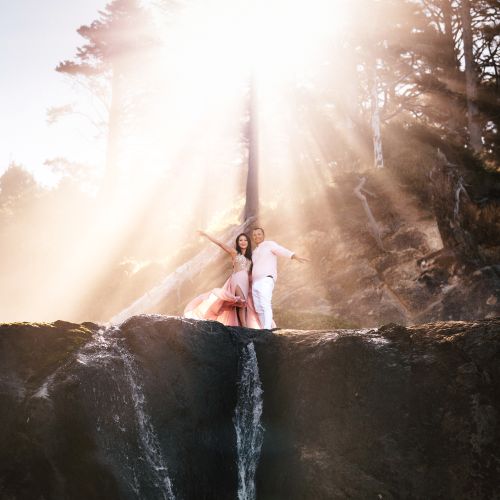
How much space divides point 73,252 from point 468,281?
22.4 m

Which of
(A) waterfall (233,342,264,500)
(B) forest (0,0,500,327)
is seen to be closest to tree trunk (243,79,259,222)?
(B) forest (0,0,500,327)

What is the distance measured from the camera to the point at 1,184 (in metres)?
A: 49.6

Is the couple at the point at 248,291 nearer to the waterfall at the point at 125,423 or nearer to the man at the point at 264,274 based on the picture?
the man at the point at 264,274

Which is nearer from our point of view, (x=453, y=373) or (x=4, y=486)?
(x=4, y=486)

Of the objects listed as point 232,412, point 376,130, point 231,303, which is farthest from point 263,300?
point 376,130

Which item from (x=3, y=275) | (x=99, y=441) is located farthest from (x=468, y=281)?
(x=3, y=275)

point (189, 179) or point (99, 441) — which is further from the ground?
point (189, 179)

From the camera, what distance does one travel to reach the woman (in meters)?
8.48

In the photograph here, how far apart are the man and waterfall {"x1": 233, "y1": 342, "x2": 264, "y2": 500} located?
2784 mm

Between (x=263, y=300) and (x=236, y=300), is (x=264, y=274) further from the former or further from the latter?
(x=236, y=300)

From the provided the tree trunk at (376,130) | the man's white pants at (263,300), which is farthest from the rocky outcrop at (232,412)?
the tree trunk at (376,130)

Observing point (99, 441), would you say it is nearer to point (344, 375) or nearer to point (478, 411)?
point (344, 375)

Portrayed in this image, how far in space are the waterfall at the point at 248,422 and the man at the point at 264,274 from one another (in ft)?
9.13

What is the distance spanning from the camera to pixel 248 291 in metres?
8.52
